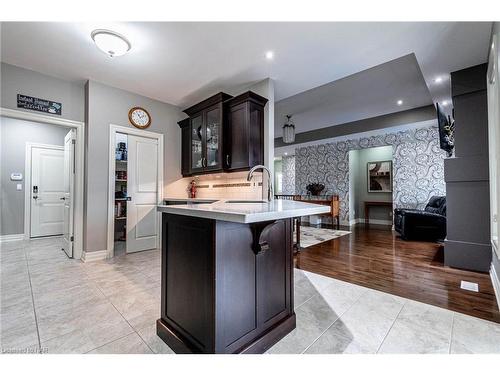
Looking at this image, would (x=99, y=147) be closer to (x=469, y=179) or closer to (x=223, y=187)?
(x=223, y=187)

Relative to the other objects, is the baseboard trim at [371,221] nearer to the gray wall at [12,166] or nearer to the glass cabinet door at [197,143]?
the glass cabinet door at [197,143]

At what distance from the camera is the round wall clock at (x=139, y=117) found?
3594 mm

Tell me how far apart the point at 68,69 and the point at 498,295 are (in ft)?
17.1

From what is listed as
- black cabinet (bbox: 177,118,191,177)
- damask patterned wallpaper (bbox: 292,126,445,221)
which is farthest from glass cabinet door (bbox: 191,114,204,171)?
damask patterned wallpaper (bbox: 292,126,445,221)

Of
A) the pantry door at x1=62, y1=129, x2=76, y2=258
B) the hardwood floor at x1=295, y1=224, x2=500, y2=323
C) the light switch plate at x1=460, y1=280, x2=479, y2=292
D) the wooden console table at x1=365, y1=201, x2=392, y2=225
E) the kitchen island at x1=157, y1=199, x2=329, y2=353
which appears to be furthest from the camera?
the wooden console table at x1=365, y1=201, x2=392, y2=225

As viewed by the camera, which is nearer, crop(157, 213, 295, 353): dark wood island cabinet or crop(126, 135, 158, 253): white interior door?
crop(157, 213, 295, 353): dark wood island cabinet

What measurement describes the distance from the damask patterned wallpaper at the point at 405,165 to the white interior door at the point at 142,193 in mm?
4965

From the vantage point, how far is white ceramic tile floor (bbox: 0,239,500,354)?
1368mm

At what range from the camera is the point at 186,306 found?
4.24 feet

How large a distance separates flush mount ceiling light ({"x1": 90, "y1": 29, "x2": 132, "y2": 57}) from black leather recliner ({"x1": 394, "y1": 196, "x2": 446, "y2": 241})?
200 inches

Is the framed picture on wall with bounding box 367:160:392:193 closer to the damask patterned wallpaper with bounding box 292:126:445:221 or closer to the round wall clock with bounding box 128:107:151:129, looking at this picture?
the damask patterned wallpaper with bounding box 292:126:445:221

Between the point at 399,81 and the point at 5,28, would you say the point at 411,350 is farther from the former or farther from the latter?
the point at 5,28

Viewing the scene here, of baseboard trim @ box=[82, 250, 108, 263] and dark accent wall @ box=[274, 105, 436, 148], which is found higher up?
dark accent wall @ box=[274, 105, 436, 148]

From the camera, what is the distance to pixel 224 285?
44.7 inches
